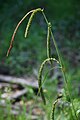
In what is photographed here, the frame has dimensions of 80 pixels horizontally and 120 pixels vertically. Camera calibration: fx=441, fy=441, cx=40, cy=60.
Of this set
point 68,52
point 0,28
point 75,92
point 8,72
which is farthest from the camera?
point 0,28

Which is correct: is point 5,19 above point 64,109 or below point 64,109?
above

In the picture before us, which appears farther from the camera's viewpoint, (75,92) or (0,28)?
(0,28)

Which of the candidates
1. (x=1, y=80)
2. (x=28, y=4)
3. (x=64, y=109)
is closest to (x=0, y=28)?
(x=28, y=4)

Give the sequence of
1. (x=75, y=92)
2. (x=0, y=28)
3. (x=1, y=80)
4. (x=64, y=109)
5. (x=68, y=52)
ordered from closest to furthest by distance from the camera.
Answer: (x=64, y=109), (x=75, y=92), (x=1, y=80), (x=68, y=52), (x=0, y=28)

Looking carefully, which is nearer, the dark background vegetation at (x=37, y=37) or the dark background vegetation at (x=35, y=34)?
the dark background vegetation at (x=37, y=37)

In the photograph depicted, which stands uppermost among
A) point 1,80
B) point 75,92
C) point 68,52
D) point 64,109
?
point 68,52

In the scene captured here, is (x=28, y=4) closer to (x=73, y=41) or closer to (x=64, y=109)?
(x=73, y=41)

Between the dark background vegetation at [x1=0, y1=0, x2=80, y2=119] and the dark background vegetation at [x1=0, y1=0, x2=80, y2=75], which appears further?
the dark background vegetation at [x1=0, y1=0, x2=80, y2=75]
